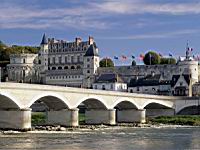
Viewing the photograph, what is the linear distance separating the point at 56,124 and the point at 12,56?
83.0m

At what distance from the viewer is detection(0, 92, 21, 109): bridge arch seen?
158ft

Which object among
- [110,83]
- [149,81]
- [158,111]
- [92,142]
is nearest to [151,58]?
[149,81]

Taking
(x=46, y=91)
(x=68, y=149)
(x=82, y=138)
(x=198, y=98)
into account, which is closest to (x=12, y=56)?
(x=198, y=98)

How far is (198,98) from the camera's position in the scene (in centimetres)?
8450

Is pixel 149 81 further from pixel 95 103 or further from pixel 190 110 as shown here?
pixel 95 103

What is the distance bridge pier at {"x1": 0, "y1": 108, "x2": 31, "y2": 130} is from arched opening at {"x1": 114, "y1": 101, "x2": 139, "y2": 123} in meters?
24.6

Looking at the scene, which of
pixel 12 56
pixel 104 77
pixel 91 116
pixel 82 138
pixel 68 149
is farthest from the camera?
pixel 12 56

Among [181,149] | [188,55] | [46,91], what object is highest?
[188,55]

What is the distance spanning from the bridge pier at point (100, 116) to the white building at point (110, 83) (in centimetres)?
3525

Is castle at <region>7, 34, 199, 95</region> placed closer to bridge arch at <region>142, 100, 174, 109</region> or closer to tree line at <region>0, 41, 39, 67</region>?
tree line at <region>0, 41, 39, 67</region>

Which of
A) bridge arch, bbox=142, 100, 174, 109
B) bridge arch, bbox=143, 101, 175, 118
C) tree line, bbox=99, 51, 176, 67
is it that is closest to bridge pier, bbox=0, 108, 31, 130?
bridge arch, bbox=142, 100, 174, 109

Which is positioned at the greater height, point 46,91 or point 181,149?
point 46,91

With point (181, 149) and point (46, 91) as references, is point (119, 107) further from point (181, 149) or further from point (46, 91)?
point (181, 149)

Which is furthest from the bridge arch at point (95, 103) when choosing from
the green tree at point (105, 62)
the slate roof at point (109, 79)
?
the green tree at point (105, 62)
